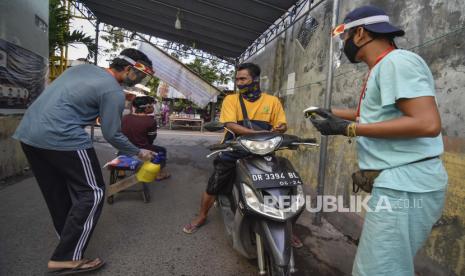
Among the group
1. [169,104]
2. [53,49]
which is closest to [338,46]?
[53,49]

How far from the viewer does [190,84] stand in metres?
7.51

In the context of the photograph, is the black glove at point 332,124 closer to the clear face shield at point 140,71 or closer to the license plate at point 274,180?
the license plate at point 274,180

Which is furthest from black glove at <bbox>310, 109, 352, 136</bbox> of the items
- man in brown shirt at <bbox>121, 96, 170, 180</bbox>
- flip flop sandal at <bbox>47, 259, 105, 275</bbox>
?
man in brown shirt at <bbox>121, 96, 170, 180</bbox>

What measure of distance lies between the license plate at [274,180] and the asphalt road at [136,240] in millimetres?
869

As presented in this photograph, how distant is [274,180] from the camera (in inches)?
86.0

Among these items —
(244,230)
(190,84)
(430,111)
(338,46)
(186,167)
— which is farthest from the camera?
(190,84)

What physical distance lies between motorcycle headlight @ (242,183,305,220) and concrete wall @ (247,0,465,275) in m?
1.21

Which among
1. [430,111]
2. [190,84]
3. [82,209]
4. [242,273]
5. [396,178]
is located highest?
[190,84]

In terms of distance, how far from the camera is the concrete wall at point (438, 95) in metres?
2.23

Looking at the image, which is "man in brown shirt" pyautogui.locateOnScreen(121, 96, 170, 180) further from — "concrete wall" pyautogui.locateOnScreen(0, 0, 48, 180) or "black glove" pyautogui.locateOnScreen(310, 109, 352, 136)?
"black glove" pyautogui.locateOnScreen(310, 109, 352, 136)

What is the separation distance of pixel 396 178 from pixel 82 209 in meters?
2.13

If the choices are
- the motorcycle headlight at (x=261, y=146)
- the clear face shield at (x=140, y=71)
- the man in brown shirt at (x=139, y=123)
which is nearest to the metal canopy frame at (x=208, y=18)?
the man in brown shirt at (x=139, y=123)

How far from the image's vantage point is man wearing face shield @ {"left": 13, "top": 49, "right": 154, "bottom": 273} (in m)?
2.13

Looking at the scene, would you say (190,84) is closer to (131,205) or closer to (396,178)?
(131,205)
